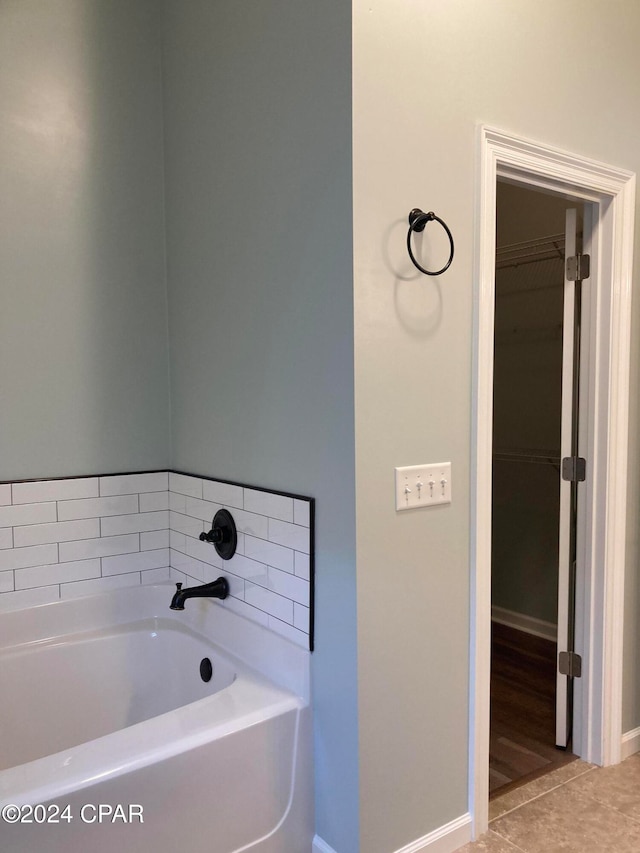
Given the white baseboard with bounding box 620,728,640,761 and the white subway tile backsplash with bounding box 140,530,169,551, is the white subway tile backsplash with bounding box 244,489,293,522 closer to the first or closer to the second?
the white subway tile backsplash with bounding box 140,530,169,551

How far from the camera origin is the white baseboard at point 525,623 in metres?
3.37

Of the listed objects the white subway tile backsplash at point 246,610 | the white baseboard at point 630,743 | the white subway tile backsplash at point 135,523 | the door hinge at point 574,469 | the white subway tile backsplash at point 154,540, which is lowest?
the white baseboard at point 630,743

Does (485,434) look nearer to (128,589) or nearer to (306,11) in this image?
(306,11)

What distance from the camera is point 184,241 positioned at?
2.29m

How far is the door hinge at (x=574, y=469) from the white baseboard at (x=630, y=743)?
958 millimetres

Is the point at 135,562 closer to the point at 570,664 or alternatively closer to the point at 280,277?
the point at 280,277

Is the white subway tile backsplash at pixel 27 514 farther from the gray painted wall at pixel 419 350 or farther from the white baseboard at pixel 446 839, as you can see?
the white baseboard at pixel 446 839

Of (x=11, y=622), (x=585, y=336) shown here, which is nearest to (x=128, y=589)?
(x=11, y=622)

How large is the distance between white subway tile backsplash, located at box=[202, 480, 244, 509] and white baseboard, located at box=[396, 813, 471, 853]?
1072 mm

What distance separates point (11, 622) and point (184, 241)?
1.47m

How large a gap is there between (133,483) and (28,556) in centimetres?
44

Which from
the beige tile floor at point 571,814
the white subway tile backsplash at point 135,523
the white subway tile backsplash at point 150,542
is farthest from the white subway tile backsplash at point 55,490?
the beige tile floor at point 571,814

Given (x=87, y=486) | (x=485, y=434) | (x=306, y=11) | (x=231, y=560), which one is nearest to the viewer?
(x=306, y=11)

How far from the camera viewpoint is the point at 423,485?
1677 millimetres
